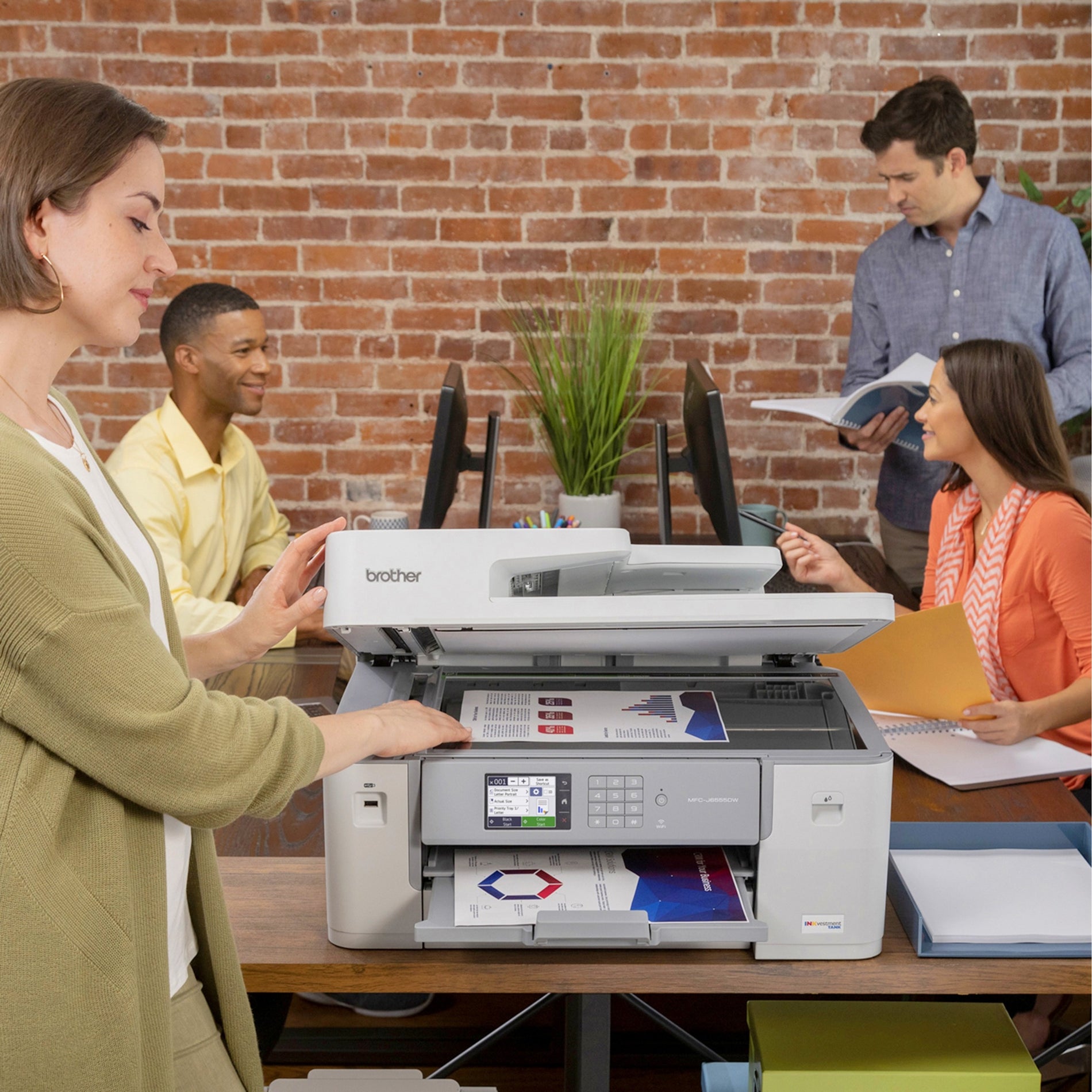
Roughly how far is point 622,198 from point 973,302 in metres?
1.02

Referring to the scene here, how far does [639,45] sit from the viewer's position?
123 inches

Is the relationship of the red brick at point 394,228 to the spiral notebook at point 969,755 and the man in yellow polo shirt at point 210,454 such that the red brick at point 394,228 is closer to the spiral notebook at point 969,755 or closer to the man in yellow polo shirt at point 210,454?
the man in yellow polo shirt at point 210,454

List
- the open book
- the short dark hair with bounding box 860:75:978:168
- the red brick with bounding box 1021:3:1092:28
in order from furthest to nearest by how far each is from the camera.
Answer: the red brick with bounding box 1021:3:1092:28 → the short dark hair with bounding box 860:75:978:168 → the open book

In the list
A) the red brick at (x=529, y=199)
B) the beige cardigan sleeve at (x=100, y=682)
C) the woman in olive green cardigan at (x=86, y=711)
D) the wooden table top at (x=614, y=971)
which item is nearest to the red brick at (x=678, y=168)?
the red brick at (x=529, y=199)

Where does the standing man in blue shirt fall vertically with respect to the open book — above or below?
above

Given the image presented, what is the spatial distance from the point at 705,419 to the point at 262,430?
1.81m

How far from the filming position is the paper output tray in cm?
104

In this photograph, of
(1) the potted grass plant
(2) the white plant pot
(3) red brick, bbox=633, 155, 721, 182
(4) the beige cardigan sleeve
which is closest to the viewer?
(4) the beige cardigan sleeve

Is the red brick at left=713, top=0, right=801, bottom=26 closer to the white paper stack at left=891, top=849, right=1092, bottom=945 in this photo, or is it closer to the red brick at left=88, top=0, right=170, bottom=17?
the red brick at left=88, top=0, right=170, bottom=17

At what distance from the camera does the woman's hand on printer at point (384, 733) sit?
1.02 meters

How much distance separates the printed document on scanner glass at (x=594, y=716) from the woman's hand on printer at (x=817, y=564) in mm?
617

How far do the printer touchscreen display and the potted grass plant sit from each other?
1734mm

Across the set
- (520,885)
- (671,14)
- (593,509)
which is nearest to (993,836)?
(520,885)

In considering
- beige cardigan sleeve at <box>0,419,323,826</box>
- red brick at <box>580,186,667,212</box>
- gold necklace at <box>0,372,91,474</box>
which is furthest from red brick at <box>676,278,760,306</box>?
beige cardigan sleeve at <box>0,419,323,826</box>
